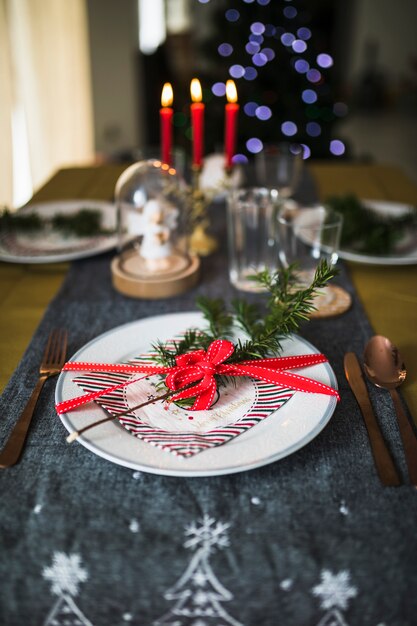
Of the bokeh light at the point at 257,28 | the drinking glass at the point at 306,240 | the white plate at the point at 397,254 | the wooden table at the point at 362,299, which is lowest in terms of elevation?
the wooden table at the point at 362,299

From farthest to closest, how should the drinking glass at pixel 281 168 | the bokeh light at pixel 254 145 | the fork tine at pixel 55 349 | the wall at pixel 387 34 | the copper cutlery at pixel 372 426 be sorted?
1. the wall at pixel 387 34
2. the bokeh light at pixel 254 145
3. the drinking glass at pixel 281 168
4. the fork tine at pixel 55 349
5. the copper cutlery at pixel 372 426

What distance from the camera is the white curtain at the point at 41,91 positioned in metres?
2.96

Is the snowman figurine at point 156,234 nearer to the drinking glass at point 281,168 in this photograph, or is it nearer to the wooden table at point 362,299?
the wooden table at point 362,299

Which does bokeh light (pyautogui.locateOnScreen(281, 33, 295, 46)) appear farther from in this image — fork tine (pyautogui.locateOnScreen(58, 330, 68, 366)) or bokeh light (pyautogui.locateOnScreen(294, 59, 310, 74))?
fork tine (pyautogui.locateOnScreen(58, 330, 68, 366))

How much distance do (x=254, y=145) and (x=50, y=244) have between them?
215 cm

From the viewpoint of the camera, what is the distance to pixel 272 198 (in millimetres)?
1155

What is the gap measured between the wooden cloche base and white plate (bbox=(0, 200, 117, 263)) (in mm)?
128

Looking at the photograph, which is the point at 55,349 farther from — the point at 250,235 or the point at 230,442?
the point at 250,235

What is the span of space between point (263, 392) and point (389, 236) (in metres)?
0.62

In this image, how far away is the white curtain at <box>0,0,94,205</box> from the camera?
2955 millimetres

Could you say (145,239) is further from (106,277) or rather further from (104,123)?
(104,123)

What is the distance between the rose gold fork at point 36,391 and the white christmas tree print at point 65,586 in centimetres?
14

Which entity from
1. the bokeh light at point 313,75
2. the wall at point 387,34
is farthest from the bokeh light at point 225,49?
the wall at point 387,34

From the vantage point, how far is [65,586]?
19.4 inches
